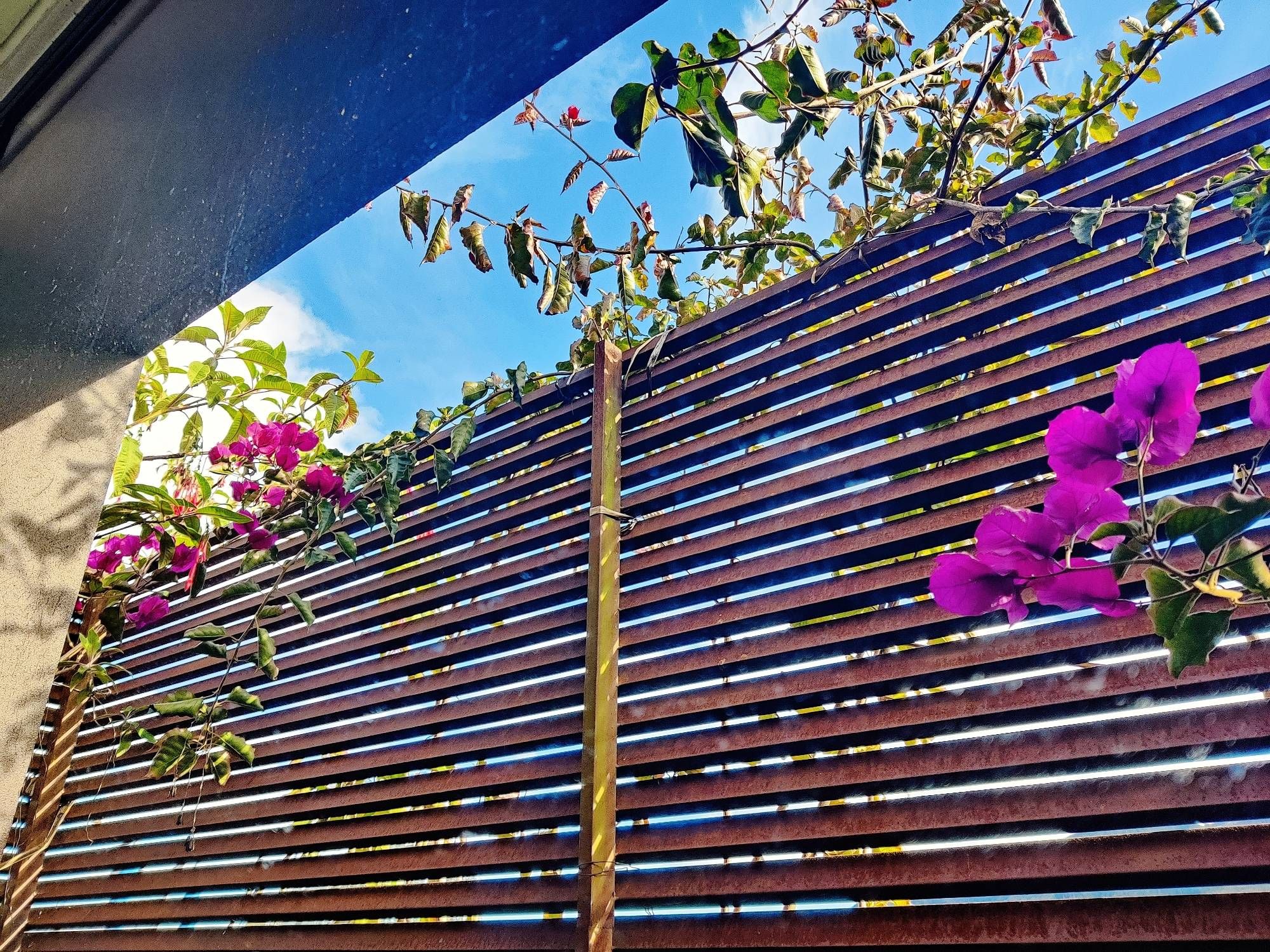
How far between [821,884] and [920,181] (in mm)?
1217

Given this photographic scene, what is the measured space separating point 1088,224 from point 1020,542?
0.76 metres

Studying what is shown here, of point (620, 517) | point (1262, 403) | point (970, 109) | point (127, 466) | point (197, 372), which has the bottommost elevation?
point (1262, 403)

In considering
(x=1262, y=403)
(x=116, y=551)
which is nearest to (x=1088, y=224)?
(x=1262, y=403)

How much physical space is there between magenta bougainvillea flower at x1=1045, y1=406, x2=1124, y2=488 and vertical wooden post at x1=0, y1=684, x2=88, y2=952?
105 inches

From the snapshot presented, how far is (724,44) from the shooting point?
94cm

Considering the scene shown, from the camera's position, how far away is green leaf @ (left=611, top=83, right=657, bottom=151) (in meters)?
0.94

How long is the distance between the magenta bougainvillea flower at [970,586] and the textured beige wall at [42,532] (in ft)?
3.80

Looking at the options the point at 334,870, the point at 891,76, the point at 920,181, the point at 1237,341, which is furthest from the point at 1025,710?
the point at 334,870

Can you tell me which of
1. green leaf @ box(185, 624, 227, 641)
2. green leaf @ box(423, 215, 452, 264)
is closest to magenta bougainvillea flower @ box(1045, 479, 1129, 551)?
green leaf @ box(423, 215, 452, 264)

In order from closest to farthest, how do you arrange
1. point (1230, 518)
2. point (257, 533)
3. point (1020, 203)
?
point (1230, 518) → point (1020, 203) → point (257, 533)

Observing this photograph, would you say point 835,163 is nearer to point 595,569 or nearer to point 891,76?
point 891,76

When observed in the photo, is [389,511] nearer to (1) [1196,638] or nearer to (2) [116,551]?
(2) [116,551]

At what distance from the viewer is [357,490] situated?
198 centimetres

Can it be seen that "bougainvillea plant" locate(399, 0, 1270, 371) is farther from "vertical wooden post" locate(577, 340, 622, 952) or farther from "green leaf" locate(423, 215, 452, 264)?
"vertical wooden post" locate(577, 340, 622, 952)
